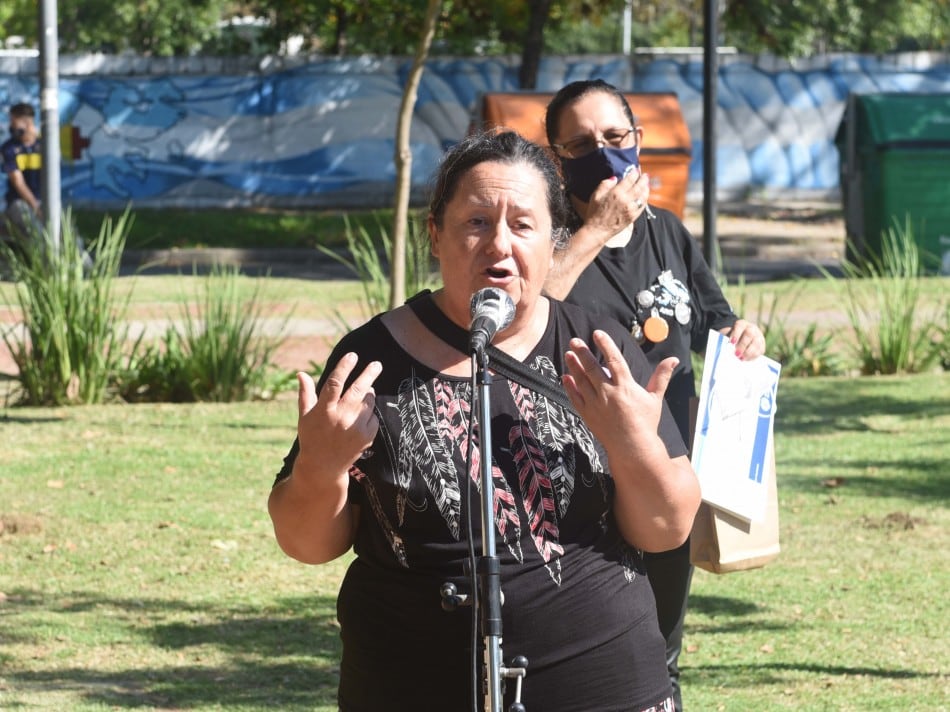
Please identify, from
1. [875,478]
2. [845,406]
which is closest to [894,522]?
[875,478]

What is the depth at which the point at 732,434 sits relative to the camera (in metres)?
3.70

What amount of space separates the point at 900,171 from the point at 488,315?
1598 cm

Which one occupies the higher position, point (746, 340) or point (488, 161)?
point (488, 161)

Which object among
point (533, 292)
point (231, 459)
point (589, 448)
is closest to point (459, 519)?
point (589, 448)

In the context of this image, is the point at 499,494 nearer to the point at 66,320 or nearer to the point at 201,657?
the point at 201,657

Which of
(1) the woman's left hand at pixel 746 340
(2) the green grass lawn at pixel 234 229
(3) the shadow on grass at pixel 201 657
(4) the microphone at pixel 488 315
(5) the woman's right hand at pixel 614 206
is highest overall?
(5) the woman's right hand at pixel 614 206

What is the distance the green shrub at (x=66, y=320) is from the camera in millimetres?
10180

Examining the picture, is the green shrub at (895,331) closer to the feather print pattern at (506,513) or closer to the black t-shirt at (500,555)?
the black t-shirt at (500,555)

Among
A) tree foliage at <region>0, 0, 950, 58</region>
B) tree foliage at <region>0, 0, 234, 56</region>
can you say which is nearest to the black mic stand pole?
tree foliage at <region>0, 0, 950, 58</region>

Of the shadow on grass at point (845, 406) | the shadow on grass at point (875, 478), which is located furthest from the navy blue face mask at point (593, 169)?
the shadow on grass at point (845, 406)

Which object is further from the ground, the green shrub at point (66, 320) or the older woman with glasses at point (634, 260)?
the older woman with glasses at point (634, 260)

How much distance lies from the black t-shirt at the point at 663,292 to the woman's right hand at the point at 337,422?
122 centimetres

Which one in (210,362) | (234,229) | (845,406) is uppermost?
(210,362)

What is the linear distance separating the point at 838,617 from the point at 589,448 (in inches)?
141
